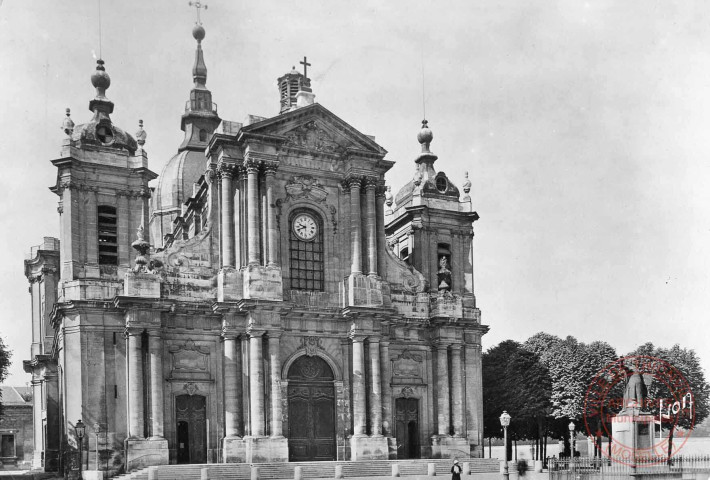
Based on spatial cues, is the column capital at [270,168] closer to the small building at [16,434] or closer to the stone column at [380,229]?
the stone column at [380,229]

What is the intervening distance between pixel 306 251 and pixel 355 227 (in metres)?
2.75

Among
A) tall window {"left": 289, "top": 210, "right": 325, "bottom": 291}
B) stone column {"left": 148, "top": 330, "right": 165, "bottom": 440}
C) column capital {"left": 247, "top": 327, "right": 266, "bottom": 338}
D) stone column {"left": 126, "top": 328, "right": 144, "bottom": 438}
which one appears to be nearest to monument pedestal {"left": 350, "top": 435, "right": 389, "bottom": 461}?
column capital {"left": 247, "top": 327, "right": 266, "bottom": 338}

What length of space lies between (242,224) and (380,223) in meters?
7.41

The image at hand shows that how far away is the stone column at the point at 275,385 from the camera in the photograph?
39.0 metres

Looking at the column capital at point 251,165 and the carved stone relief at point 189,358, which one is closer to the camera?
the carved stone relief at point 189,358

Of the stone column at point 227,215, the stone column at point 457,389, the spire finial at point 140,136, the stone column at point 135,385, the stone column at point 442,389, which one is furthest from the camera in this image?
the stone column at point 457,389

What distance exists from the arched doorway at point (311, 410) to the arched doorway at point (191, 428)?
4.12m

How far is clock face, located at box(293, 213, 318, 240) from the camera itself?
42.3 m

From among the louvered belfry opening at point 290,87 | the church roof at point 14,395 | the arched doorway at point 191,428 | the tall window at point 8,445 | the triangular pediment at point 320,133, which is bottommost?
the tall window at point 8,445

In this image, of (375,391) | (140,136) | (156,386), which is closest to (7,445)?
(140,136)

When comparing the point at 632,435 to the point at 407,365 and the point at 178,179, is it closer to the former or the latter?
the point at 407,365

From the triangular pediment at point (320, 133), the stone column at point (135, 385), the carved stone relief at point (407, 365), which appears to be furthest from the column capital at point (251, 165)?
the carved stone relief at point (407, 365)

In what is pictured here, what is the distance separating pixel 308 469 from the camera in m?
37.4

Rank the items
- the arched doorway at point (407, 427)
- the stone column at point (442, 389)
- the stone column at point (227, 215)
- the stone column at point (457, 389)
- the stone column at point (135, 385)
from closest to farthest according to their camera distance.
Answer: the stone column at point (135, 385), the stone column at point (227, 215), the arched doorway at point (407, 427), the stone column at point (442, 389), the stone column at point (457, 389)
